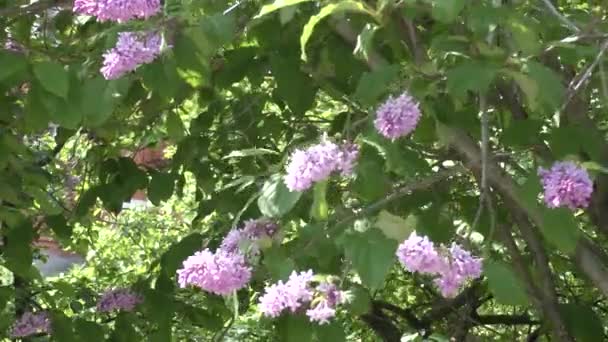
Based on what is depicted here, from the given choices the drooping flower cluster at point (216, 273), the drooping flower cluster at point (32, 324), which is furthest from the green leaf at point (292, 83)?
the drooping flower cluster at point (32, 324)

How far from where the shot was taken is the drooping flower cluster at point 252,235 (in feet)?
5.26

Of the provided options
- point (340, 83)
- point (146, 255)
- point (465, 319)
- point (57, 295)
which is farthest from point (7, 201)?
point (146, 255)

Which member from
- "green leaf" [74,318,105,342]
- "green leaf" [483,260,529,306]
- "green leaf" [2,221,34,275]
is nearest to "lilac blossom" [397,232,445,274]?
"green leaf" [483,260,529,306]

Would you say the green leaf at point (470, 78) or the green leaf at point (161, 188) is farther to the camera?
the green leaf at point (161, 188)

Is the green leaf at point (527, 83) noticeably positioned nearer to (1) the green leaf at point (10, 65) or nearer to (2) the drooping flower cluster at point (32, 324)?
(1) the green leaf at point (10, 65)

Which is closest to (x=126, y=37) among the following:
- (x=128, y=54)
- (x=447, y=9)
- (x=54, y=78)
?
(x=128, y=54)

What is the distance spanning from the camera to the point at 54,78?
1.89 meters

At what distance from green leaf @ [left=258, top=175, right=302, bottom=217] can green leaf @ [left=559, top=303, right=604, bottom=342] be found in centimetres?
103

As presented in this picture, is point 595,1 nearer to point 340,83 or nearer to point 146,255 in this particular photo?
point 340,83

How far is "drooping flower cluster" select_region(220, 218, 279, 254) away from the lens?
5.26 ft

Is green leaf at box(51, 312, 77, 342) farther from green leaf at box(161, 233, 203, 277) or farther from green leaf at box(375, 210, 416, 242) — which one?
green leaf at box(375, 210, 416, 242)

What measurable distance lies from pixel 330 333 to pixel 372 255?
273mm

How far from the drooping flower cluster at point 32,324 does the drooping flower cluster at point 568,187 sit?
1.75 meters

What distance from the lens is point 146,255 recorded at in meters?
4.77
